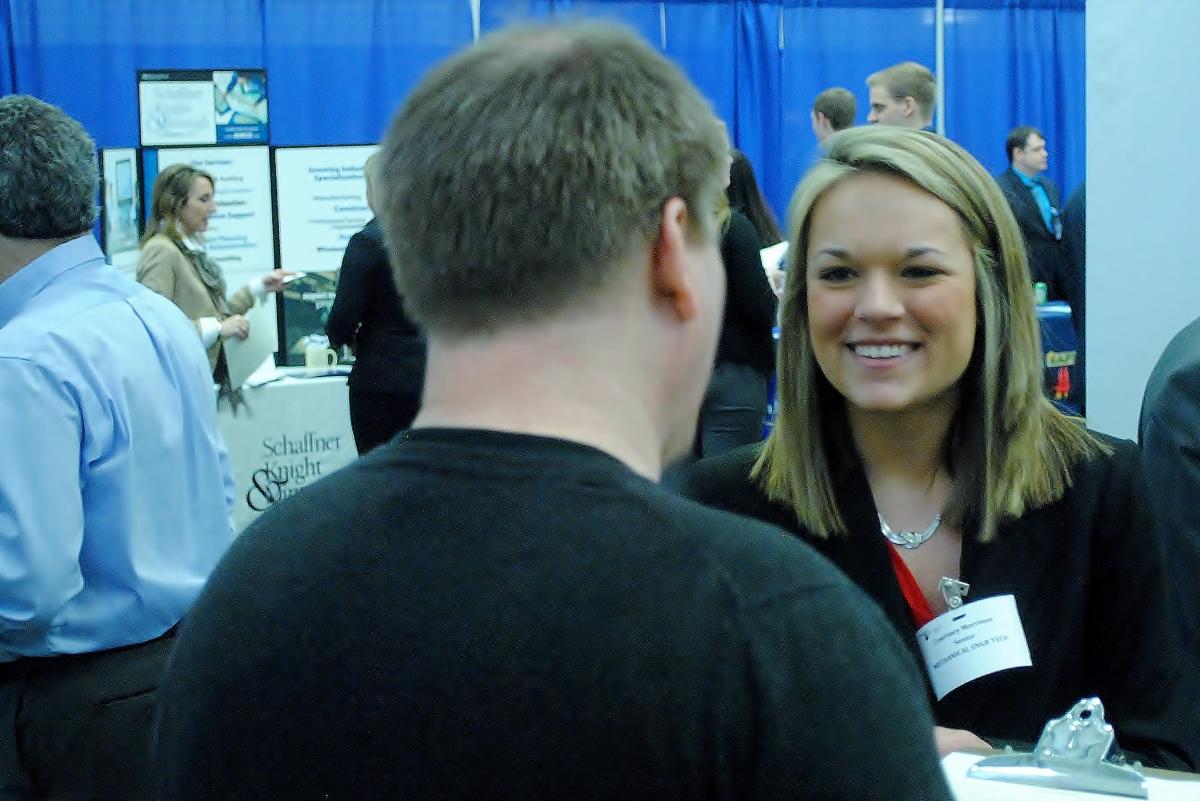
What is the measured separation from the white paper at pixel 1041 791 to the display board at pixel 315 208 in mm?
5624

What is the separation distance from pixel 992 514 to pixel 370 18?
301 inches

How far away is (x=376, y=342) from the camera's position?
14.3ft

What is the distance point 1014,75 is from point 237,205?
597 centimetres

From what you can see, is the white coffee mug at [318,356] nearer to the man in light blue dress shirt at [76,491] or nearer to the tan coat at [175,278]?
the tan coat at [175,278]

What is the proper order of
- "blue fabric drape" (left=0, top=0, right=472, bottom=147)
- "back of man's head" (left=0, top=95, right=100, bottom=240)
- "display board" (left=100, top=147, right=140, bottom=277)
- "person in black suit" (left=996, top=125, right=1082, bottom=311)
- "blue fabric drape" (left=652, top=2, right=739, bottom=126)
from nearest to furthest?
"back of man's head" (left=0, top=95, right=100, bottom=240) → "person in black suit" (left=996, top=125, right=1082, bottom=311) → "display board" (left=100, top=147, right=140, bottom=277) → "blue fabric drape" (left=0, top=0, right=472, bottom=147) → "blue fabric drape" (left=652, top=2, right=739, bottom=126)

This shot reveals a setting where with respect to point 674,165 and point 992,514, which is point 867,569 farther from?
point 674,165

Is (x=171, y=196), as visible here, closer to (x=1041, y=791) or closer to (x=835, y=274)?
(x=835, y=274)

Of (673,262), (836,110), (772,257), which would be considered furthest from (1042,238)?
(673,262)

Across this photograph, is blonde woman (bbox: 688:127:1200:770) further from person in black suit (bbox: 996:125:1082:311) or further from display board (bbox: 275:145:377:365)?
display board (bbox: 275:145:377:365)

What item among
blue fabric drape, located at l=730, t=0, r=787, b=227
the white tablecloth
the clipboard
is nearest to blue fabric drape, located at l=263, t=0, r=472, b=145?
blue fabric drape, located at l=730, t=0, r=787, b=227

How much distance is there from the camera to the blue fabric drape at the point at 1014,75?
392 inches

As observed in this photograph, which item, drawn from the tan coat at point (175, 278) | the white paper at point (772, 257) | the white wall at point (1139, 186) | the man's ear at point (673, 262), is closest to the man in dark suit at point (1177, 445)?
the man's ear at point (673, 262)

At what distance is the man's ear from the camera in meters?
0.81

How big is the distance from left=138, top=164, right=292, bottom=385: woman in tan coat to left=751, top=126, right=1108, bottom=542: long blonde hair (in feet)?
13.6
